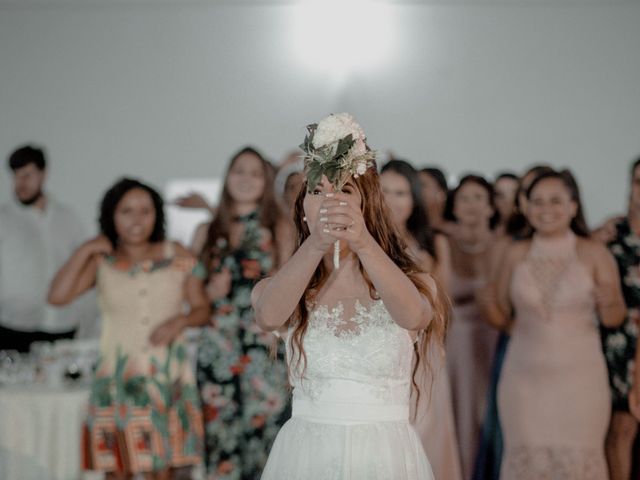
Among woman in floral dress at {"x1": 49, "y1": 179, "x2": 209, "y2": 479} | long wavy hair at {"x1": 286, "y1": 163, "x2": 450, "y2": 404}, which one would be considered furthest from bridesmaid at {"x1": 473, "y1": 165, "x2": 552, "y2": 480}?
long wavy hair at {"x1": 286, "y1": 163, "x2": 450, "y2": 404}

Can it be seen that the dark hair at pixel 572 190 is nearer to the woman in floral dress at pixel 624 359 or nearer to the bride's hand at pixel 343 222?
the woman in floral dress at pixel 624 359

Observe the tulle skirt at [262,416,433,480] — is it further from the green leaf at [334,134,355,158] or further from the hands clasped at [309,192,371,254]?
the green leaf at [334,134,355,158]

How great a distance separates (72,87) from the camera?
6.36 metres

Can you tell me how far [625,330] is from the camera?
4.43 meters

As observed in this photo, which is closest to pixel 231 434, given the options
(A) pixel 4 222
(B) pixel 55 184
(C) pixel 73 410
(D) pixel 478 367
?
(C) pixel 73 410

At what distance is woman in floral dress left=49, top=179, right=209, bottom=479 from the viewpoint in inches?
172

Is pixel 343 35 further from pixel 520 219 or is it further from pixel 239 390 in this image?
pixel 239 390

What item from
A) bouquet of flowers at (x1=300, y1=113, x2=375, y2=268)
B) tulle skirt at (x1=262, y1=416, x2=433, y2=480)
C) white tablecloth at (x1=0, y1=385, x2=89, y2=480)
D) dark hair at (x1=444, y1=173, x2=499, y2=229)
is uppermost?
dark hair at (x1=444, y1=173, x2=499, y2=229)

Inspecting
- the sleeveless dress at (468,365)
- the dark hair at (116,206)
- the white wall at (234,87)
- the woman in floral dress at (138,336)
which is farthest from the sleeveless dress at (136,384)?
the white wall at (234,87)

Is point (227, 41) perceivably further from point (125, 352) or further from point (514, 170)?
point (125, 352)

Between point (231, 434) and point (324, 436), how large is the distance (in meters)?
2.30

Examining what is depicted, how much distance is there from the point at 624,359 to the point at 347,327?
95.3 inches

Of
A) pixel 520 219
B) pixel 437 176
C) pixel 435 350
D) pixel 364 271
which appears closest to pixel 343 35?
pixel 437 176

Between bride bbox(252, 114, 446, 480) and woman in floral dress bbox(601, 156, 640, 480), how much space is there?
2181 millimetres
